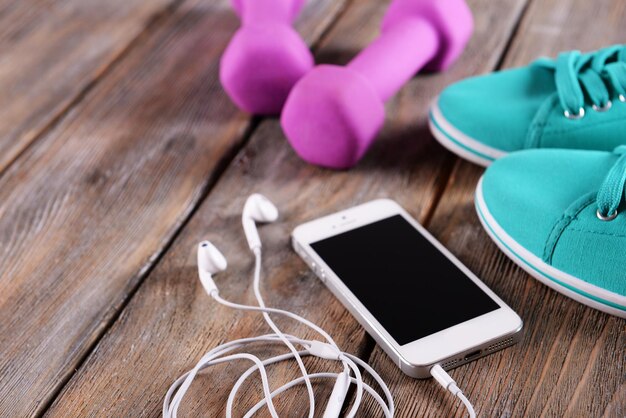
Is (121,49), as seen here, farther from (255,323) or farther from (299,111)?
(255,323)

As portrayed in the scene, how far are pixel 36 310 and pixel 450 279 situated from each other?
42cm

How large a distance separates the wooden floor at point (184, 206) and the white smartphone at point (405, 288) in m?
0.02

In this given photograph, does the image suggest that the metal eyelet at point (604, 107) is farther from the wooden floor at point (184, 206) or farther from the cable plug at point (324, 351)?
the cable plug at point (324, 351)

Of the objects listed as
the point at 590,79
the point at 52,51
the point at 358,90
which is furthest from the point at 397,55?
the point at 52,51

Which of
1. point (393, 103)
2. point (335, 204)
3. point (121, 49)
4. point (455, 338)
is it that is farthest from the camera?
point (121, 49)

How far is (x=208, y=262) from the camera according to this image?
0.78 m

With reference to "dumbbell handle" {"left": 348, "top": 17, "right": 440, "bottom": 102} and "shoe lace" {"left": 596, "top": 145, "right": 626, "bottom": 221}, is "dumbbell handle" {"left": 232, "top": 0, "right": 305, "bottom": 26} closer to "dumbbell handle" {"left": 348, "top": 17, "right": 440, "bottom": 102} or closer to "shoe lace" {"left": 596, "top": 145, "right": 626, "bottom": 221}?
"dumbbell handle" {"left": 348, "top": 17, "right": 440, "bottom": 102}

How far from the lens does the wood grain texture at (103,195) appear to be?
75 centimetres

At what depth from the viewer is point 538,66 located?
93 cm

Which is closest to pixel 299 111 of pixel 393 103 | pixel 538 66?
pixel 393 103

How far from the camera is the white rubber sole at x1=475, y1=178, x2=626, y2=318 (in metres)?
0.70

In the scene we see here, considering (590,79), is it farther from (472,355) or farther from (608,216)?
(472,355)

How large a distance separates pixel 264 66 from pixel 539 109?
0.35m

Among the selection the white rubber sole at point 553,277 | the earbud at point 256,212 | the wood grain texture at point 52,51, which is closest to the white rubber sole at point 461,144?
the white rubber sole at point 553,277
